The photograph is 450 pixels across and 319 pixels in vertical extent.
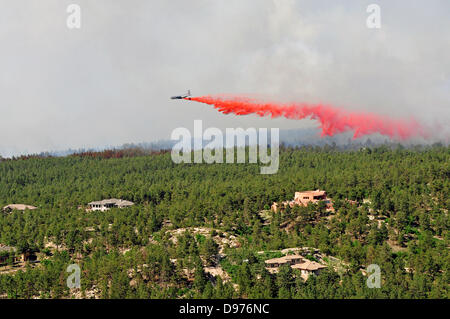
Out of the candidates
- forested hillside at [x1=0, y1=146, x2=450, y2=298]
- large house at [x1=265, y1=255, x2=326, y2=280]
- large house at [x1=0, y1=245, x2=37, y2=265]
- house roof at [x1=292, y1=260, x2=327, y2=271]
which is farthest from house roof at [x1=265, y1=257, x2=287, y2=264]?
large house at [x1=0, y1=245, x2=37, y2=265]

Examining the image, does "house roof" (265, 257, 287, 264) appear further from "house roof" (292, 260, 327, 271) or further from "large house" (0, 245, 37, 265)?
"large house" (0, 245, 37, 265)

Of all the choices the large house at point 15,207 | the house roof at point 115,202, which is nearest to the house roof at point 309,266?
the house roof at point 115,202

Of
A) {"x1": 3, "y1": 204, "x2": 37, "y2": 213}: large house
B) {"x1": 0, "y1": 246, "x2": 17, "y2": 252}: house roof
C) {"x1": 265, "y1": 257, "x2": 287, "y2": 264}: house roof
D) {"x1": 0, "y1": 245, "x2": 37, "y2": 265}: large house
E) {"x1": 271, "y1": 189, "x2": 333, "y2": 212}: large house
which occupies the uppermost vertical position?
{"x1": 271, "y1": 189, "x2": 333, "y2": 212}: large house

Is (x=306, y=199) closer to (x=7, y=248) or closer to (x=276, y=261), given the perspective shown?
(x=276, y=261)

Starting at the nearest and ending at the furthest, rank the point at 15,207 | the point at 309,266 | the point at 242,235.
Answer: the point at 309,266 < the point at 242,235 < the point at 15,207

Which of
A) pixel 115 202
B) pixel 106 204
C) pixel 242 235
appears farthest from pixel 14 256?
pixel 242 235

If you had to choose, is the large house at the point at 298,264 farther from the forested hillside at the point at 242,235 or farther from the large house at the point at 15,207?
the large house at the point at 15,207
